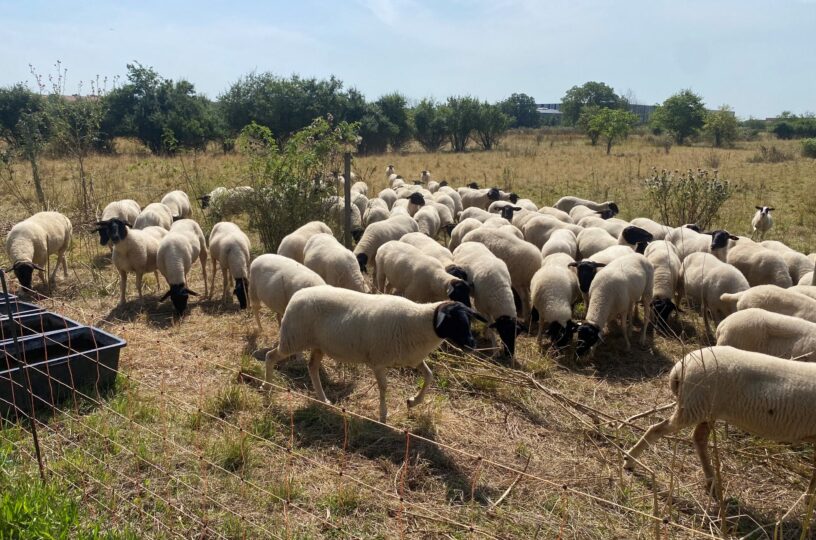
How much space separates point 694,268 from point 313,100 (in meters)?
35.9

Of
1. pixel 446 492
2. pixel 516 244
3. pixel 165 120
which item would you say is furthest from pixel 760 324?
pixel 165 120

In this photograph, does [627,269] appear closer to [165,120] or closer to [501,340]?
[501,340]

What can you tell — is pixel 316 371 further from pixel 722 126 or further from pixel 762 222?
pixel 722 126

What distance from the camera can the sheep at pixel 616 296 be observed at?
708 cm

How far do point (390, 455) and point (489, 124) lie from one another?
1853 inches

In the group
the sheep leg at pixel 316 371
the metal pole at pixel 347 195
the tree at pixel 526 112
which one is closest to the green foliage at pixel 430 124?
the metal pole at pixel 347 195

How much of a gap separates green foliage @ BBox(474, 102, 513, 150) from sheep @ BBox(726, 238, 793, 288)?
41.5 m

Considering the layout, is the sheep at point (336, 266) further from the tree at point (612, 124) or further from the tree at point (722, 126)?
the tree at point (722, 126)

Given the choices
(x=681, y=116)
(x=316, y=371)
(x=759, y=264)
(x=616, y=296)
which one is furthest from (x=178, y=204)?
(x=681, y=116)

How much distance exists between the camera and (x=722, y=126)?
48.7 meters

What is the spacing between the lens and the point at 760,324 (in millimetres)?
5547

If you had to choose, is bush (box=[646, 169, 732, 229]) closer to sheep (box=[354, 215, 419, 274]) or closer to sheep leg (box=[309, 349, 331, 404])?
sheep (box=[354, 215, 419, 274])

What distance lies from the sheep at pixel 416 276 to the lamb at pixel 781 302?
10.9 feet

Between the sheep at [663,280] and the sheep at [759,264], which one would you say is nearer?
the sheep at [663,280]
